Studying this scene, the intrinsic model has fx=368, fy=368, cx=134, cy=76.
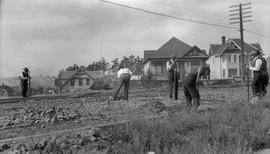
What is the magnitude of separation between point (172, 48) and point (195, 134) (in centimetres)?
5867

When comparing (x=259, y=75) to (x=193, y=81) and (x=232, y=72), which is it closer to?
(x=193, y=81)

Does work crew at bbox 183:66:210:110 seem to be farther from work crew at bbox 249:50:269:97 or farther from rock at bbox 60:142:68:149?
rock at bbox 60:142:68:149

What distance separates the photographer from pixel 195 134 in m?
6.52

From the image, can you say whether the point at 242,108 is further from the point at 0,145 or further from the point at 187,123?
the point at 0,145

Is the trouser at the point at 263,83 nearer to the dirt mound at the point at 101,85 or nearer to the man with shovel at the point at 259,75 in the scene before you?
the man with shovel at the point at 259,75

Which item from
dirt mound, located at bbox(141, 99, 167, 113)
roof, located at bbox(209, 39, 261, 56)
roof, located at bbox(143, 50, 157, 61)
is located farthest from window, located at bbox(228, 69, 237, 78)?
dirt mound, located at bbox(141, 99, 167, 113)

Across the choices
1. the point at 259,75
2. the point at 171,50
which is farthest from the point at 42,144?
the point at 171,50

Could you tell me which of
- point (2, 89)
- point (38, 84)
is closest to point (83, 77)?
point (38, 84)

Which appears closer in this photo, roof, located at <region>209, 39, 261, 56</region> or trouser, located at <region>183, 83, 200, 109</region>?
trouser, located at <region>183, 83, 200, 109</region>

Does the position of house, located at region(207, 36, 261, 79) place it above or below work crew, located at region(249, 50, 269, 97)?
above

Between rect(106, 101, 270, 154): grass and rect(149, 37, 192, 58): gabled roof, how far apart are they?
5469 cm

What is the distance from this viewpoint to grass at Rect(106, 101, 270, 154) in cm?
560

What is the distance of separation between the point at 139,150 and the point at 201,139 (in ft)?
4.22

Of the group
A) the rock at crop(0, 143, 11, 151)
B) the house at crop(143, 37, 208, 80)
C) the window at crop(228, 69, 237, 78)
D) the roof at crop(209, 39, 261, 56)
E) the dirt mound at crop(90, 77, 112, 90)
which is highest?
the roof at crop(209, 39, 261, 56)
